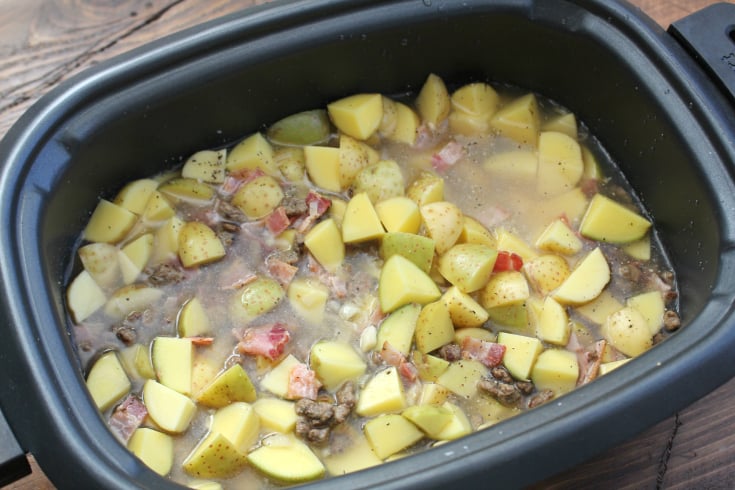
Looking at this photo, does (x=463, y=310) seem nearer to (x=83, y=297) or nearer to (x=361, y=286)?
(x=361, y=286)

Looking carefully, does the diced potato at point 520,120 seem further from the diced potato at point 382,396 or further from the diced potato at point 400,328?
the diced potato at point 382,396

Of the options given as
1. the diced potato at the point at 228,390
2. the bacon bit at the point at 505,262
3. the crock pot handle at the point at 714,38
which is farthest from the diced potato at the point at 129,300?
the crock pot handle at the point at 714,38

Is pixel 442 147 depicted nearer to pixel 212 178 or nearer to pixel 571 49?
pixel 571 49

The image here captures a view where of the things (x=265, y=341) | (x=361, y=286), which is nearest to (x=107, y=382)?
(x=265, y=341)

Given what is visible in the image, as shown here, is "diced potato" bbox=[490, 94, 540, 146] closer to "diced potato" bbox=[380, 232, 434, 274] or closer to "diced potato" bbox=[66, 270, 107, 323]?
"diced potato" bbox=[380, 232, 434, 274]

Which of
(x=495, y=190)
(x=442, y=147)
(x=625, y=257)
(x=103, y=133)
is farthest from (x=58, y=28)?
(x=625, y=257)
